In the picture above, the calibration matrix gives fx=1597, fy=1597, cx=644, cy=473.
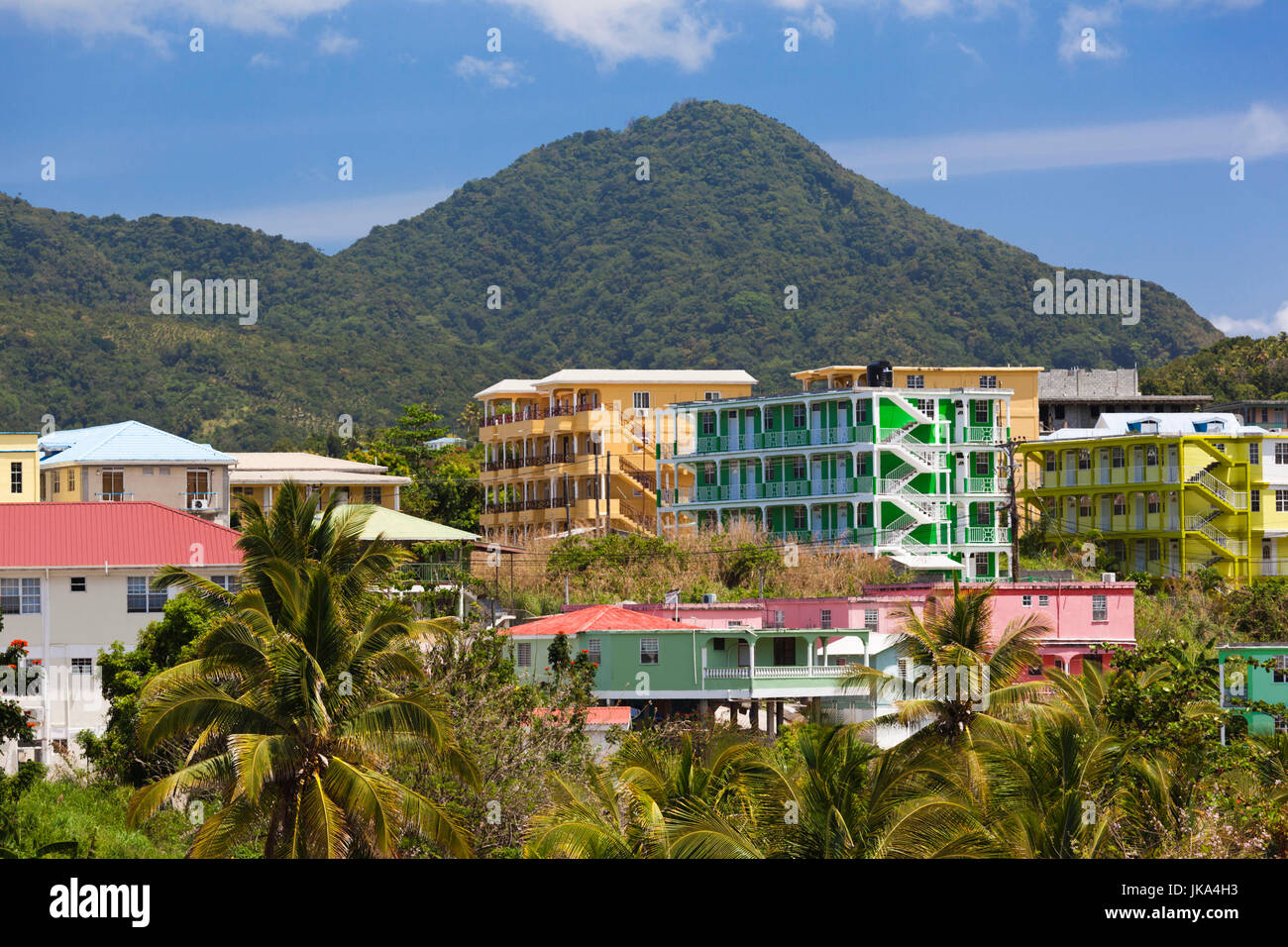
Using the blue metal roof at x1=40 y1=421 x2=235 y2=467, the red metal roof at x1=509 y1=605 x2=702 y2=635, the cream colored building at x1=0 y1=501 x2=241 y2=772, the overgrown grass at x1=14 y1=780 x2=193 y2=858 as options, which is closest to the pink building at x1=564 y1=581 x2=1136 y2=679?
the red metal roof at x1=509 y1=605 x2=702 y2=635

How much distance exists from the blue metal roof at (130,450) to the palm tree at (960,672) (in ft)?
134

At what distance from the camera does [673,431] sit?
91.8 meters

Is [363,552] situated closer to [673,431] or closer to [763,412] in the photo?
[763,412]

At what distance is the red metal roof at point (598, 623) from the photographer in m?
52.6

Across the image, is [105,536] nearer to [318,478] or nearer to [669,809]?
[318,478]

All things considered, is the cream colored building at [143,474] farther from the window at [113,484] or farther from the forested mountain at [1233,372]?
the forested mountain at [1233,372]

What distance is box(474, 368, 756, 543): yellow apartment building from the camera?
9094 centimetres

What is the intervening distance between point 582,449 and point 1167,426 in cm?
3233

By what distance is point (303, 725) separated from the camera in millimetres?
25297

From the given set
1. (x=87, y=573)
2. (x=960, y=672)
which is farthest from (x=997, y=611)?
(x=87, y=573)

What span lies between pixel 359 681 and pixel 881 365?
57.4m

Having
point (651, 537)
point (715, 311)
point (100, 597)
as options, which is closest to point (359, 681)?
point (100, 597)

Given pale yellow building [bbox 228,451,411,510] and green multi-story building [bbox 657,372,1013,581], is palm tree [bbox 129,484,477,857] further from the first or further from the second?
pale yellow building [bbox 228,451,411,510]
